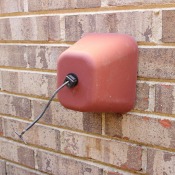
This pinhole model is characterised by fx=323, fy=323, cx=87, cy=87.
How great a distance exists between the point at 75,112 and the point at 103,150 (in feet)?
0.59

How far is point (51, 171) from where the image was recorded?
1.37m

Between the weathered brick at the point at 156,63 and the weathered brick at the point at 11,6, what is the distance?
0.58 metres

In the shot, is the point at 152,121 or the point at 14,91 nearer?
the point at 152,121

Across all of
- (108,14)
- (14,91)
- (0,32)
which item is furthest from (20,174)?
(108,14)

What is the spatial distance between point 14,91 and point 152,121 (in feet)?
2.20

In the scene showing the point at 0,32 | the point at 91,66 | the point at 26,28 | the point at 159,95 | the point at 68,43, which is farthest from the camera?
the point at 0,32

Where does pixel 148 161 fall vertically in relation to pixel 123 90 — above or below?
below

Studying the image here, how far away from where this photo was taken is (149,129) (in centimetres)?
105

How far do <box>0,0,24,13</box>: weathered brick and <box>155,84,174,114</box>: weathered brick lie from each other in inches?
26.4

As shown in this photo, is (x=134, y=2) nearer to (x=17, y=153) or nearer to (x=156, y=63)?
(x=156, y=63)

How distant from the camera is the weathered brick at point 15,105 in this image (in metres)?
1.40

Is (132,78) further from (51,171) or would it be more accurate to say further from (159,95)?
(51,171)

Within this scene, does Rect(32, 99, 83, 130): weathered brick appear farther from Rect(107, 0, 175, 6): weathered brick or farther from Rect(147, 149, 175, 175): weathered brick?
Rect(107, 0, 175, 6): weathered brick

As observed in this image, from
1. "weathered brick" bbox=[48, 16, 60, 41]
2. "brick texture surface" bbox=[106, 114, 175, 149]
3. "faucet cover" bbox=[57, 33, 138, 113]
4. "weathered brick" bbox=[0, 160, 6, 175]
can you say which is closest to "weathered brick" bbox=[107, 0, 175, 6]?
"faucet cover" bbox=[57, 33, 138, 113]
